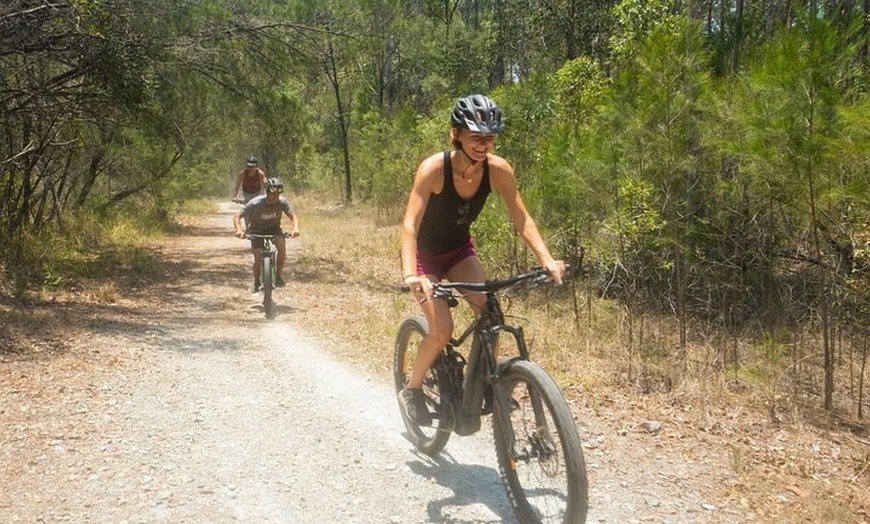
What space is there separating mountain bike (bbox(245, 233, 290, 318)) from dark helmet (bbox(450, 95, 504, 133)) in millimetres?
6251

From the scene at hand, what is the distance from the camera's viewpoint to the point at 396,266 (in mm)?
14430

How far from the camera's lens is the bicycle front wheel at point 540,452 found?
2.95m

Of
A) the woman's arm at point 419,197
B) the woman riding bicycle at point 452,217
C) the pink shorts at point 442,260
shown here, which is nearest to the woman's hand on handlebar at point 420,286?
the woman riding bicycle at point 452,217

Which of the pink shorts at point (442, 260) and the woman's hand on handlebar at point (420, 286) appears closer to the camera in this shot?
the woman's hand on handlebar at point (420, 286)

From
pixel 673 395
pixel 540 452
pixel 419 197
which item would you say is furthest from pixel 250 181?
pixel 540 452

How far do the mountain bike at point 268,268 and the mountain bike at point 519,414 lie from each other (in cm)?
568

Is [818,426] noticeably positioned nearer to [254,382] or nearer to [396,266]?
[254,382]

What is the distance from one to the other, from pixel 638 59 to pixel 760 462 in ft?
16.2

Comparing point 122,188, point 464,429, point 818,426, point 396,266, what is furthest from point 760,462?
point 122,188

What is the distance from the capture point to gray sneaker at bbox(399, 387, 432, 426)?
13.7 ft

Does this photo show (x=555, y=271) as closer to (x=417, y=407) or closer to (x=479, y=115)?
(x=479, y=115)

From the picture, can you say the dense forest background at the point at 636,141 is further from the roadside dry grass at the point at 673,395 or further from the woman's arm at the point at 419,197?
the woman's arm at the point at 419,197

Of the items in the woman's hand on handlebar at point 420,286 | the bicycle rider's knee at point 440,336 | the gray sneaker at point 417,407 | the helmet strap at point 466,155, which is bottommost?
the gray sneaker at point 417,407

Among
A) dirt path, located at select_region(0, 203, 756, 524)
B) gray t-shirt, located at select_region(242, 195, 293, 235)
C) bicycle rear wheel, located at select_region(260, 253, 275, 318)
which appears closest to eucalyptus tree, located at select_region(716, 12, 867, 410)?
dirt path, located at select_region(0, 203, 756, 524)
